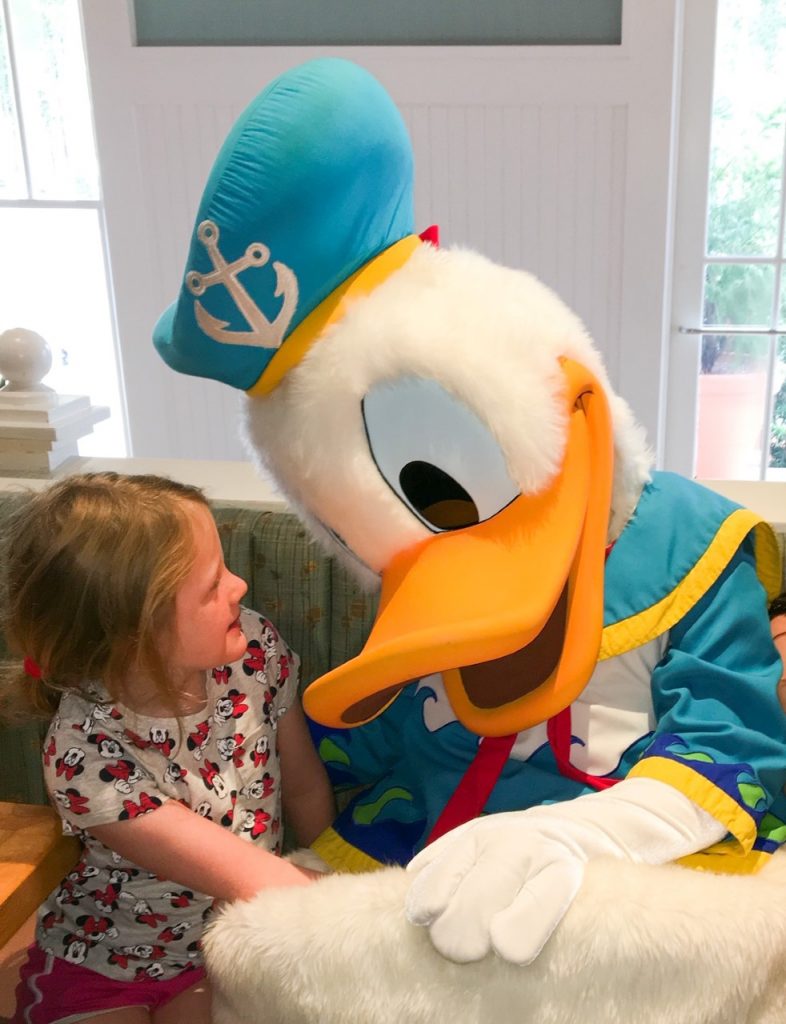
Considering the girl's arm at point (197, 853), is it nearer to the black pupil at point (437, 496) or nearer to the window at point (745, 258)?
the black pupil at point (437, 496)

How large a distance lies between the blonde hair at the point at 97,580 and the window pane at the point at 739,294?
1983 mm

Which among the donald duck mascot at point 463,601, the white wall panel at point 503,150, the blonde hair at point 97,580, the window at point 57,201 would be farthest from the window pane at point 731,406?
the blonde hair at point 97,580

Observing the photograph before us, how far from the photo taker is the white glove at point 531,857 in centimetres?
78

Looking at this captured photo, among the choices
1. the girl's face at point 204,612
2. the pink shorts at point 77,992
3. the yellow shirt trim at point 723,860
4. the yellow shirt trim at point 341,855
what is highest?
the girl's face at point 204,612

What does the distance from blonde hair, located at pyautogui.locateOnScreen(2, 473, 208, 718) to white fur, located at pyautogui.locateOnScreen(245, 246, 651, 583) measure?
156 millimetres

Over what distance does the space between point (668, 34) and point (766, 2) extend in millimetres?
305

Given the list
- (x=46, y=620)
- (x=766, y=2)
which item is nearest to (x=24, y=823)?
(x=46, y=620)

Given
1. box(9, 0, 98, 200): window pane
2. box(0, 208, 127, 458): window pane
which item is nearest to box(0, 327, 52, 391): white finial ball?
box(0, 208, 127, 458): window pane

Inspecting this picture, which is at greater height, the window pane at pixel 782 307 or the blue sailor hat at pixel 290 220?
the blue sailor hat at pixel 290 220

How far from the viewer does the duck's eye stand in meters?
0.85

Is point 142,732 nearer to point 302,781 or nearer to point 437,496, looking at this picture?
point 302,781

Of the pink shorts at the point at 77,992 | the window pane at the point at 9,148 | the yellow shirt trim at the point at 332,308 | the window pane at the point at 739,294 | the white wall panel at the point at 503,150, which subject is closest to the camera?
the yellow shirt trim at the point at 332,308

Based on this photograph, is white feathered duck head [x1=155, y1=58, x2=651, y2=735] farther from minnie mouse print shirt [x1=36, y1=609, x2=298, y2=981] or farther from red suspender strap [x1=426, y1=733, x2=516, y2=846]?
minnie mouse print shirt [x1=36, y1=609, x2=298, y2=981]

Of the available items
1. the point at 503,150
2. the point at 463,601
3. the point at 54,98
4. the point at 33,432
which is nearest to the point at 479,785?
the point at 463,601
